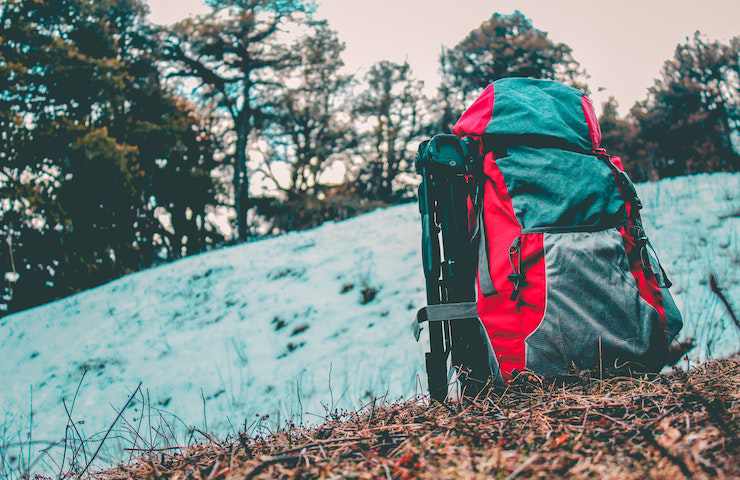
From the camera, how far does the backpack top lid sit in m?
2.04

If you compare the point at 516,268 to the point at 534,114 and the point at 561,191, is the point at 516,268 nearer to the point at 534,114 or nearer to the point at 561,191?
the point at 561,191

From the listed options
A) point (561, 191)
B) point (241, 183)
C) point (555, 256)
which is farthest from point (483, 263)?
point (241, 183)

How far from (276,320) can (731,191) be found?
246 inches

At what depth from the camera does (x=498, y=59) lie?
63.7ft

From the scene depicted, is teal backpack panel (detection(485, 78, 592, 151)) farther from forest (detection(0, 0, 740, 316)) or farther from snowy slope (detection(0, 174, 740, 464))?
forest (detection(0, 0, 740, 316))

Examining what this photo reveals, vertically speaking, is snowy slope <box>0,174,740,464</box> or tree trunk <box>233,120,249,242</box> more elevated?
tree trunk <box>233,120,249,242</box>

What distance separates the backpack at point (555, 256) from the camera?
1853 mm

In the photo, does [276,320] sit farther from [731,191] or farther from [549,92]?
[731,191]

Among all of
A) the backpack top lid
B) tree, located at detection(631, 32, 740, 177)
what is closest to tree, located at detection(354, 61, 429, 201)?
tree, located at detection(631, 32, 740, 177)

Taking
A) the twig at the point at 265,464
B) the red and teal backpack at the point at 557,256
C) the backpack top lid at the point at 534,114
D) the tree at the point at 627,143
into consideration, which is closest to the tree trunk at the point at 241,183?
the tree at the point at 627,143

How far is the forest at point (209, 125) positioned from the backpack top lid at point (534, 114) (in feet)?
28.4

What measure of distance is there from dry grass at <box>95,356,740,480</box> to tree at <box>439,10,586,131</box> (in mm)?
18501

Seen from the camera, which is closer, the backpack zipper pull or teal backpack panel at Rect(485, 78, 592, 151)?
the backpack zipper pull

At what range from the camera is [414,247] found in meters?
7.54
